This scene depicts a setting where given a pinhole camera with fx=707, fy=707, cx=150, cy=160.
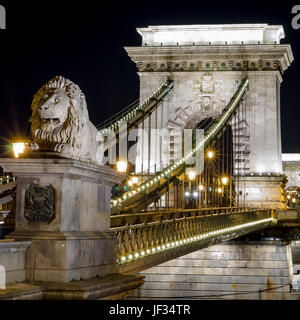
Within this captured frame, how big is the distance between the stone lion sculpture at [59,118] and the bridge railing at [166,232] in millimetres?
2794

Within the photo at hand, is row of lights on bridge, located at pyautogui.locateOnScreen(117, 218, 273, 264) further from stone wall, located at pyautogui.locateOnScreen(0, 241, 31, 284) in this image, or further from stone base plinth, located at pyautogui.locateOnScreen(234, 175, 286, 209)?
stone base plinth, located at pyautogui.locateOnScreen(234, 175, 286, 209)

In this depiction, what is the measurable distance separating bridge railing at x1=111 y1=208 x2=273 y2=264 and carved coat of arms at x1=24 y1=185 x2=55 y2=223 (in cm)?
293

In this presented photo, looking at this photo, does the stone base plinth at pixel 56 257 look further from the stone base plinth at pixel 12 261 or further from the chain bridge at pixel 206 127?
the chain bridge at pixel 206 127

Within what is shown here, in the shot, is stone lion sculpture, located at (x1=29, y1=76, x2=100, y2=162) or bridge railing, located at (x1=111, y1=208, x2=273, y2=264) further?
bridge railing, located at (x1=111, y1=208, x2=273, y2=264)

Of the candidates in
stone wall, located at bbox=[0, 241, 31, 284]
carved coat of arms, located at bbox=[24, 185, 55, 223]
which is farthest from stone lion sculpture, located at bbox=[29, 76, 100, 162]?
stone wall, located at bbox=[0, 241, 31, 284]

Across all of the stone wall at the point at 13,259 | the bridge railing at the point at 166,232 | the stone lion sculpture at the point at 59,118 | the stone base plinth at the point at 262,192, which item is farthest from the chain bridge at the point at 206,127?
the stone wall at the point at 13,259

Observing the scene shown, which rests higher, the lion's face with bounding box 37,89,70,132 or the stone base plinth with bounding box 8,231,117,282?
the lion's face with bounding box 37,89,70,132

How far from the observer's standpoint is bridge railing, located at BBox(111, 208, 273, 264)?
13719 millimetres

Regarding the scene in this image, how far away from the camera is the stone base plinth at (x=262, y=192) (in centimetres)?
Answer: 4553

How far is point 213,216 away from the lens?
24.3m

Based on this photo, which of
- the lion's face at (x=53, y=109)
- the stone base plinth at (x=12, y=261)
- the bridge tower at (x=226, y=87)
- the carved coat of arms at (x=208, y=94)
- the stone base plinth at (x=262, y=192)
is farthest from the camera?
the carved coat of arms at (x=208, y=94)
